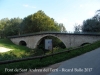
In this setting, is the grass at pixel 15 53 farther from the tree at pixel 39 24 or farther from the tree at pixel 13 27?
the tree at pixel 13 27

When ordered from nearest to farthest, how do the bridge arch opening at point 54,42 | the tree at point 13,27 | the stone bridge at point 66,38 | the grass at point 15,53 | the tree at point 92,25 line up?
the grass at point 15,53
the stone bridge at point 66,38
the tree at point 92,25
the bridge arch opening at point 54,42
the tree at point 13,27

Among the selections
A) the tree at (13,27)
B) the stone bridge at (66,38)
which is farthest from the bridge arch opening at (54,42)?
the tree at (13,27)

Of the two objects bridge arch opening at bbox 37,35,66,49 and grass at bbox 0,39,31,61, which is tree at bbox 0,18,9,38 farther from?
bridge arch opening at bbox 37,35,66,49

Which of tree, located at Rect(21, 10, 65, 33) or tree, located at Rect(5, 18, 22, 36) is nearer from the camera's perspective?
tree, located at Rect(21, 10, 65, 33)

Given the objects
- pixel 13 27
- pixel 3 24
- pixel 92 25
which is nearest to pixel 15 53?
pixel 92 25

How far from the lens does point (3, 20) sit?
89875 mm

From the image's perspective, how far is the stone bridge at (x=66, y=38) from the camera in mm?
38188

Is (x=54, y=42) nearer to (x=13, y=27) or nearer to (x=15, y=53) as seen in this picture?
(x=15, y=53)

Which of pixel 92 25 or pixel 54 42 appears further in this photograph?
pixel 54 42

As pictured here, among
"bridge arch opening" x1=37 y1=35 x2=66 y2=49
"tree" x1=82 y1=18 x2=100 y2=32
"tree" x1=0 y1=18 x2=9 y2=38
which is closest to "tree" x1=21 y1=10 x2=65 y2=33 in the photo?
"bridge arch opening" x1=37 y1=35 x2=66 y2=49

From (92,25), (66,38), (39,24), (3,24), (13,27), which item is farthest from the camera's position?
(3,24)

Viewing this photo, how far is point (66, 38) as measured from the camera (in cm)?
4516

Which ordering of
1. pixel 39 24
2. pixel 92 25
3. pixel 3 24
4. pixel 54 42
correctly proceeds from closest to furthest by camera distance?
1. pixel 92 25
2. pixel 54 42
3. pixel 39 24
4. pixel 3 24

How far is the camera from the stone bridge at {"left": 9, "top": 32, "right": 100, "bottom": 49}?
3819 cm
